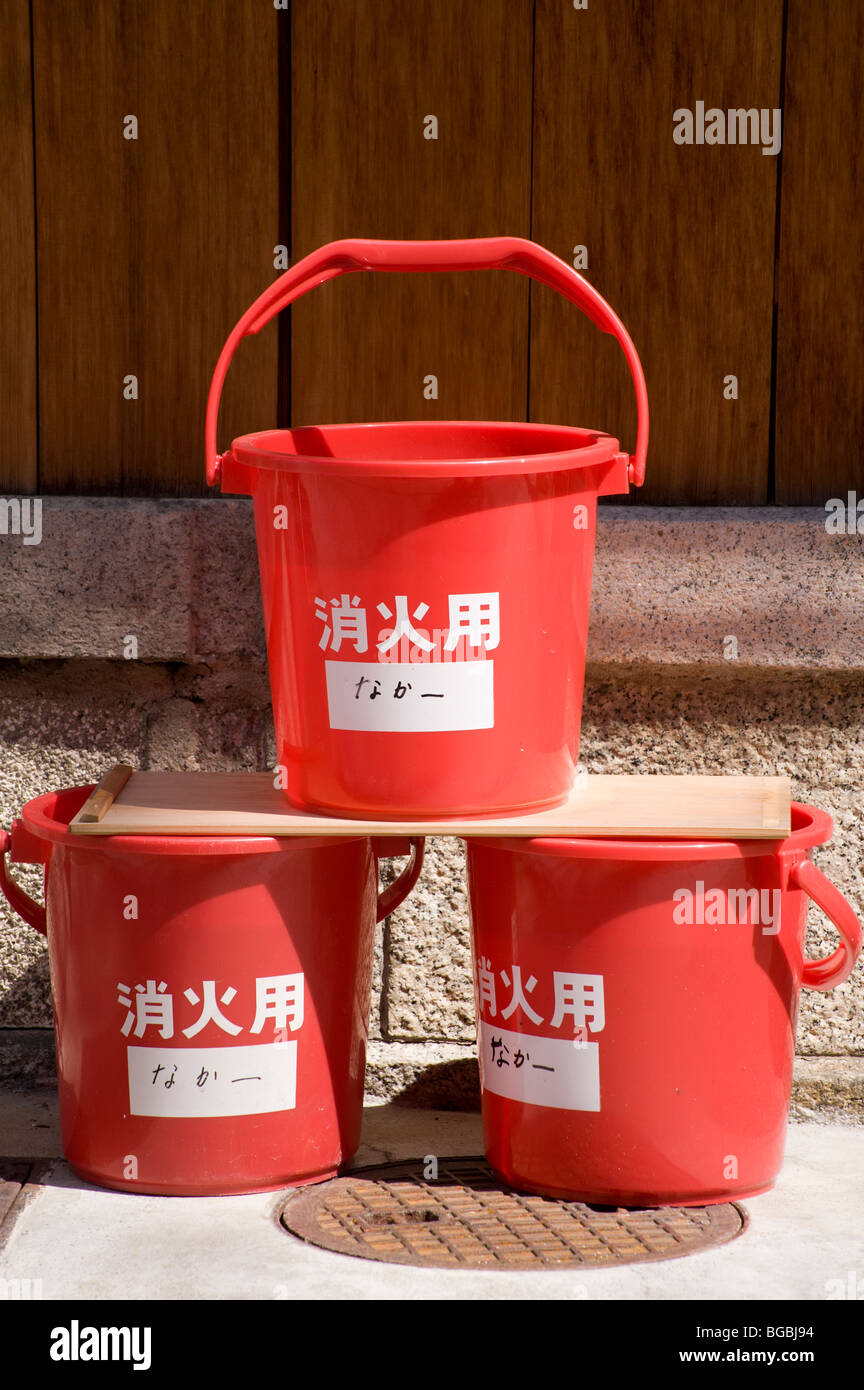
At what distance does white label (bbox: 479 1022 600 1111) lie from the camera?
8.40ft

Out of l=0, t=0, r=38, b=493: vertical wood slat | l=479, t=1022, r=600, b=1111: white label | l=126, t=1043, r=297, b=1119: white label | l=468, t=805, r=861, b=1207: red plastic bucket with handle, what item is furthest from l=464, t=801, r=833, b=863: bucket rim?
l=0, t=0, r=38, b=493: vertical wood slat

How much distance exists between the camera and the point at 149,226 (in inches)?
122

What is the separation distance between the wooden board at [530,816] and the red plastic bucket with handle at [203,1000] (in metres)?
0.04

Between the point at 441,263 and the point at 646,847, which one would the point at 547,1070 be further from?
the point at 441,263

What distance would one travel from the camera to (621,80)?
9.86ft

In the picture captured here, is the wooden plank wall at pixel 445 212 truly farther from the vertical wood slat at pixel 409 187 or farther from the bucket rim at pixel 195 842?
the bucket rim at pixel 195 842

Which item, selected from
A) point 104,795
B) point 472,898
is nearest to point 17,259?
point 104,795

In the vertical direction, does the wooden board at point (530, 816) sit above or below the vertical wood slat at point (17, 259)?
below

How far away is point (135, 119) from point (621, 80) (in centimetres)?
88

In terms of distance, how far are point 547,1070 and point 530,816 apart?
0.39 m

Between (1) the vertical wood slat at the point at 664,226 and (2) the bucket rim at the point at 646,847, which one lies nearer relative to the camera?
(2) the bucket rim at the point at 646,847

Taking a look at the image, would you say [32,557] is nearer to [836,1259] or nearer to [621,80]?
[621,80]

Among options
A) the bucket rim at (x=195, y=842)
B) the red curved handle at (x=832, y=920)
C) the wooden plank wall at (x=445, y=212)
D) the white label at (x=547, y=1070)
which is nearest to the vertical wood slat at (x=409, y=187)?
the wooden plank wall at (x=445, y=212)

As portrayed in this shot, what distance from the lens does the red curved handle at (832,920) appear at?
2555 mm
